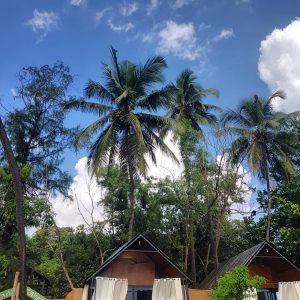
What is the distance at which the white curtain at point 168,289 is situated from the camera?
12413 millimetres

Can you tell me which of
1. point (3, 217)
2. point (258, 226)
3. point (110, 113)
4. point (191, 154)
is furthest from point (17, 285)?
point (258, 226)

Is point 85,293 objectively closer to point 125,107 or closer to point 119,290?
point 119,290

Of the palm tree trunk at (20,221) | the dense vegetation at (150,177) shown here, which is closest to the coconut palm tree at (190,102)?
the dense vegetation at (150,177)

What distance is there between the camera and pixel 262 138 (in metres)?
24.0

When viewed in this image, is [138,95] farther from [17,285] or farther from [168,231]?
[17,285]

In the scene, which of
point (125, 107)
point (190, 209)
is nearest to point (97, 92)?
point (125, 107)

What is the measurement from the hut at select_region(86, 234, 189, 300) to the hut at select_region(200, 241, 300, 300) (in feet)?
8.12

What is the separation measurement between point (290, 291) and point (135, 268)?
566 cm

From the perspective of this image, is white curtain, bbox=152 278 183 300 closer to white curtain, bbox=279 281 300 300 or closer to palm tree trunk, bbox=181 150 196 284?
white curtain, bbox=279 281 300 300

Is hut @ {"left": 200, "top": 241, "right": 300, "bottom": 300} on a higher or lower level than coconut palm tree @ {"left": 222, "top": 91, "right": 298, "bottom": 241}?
lower

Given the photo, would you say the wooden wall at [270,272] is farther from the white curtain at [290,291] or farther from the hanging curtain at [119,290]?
the hanging curtain at [119,290]

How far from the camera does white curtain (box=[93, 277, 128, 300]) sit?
11883 millimetres

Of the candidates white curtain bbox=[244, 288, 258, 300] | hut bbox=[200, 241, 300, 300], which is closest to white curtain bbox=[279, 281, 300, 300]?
white curtain bbox=[244, 288, 258, 300]

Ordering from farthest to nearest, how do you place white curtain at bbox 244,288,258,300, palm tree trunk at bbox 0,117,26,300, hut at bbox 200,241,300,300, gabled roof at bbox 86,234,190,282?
hut at bbox 200,241,300,300 < gabled roof at bbox 86,234,190,282 < white curtain at bbox 244,288,258,300 < palm tree trunk at bbox 0,117,26,300
